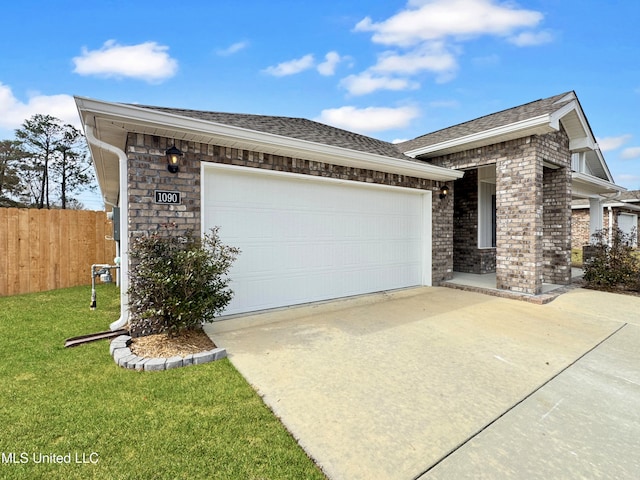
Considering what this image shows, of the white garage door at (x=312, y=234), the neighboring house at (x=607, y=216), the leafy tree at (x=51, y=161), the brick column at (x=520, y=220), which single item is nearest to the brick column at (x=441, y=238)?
the white garage door at (x=312, y=234)

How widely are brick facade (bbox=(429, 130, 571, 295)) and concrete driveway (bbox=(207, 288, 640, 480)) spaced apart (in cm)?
164

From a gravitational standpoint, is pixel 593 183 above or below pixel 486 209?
above

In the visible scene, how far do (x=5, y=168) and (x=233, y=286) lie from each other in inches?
742

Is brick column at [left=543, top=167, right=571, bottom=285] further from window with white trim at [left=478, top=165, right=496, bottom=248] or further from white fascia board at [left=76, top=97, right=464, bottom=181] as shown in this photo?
white fascia board at [left=76, top=97, right=464, bottom=181]

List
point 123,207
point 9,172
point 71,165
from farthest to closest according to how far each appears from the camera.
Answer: point 71,165, point 9,172, point 123,207

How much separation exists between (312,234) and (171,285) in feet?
9.32

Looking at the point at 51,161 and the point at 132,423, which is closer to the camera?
the point at 132,423

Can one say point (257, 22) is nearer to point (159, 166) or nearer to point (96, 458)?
point (159, 166)

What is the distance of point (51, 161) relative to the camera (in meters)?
17.6

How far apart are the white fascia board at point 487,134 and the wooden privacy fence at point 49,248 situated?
8770mm

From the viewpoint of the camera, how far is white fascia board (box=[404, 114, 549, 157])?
19.8 ft

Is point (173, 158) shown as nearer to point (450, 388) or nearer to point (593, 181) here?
point (450, 388)

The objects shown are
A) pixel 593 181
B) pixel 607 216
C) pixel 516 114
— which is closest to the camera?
pixel 516 114

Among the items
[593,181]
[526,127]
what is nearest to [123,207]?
[526,127]
